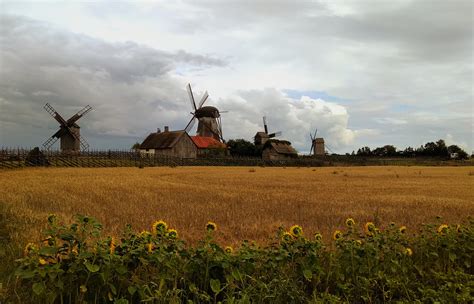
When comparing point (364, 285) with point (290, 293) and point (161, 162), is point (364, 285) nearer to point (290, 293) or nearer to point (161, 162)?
point (290, 293)

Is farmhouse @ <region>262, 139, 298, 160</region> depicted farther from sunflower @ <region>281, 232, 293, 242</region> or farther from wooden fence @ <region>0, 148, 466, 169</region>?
sunflower @ <region>281, 232, 293, 242</region>

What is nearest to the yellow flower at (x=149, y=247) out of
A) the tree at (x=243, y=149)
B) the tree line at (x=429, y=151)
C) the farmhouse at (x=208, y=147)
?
the farmhouse at (x=208, y=147)

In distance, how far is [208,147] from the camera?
78.6 metres

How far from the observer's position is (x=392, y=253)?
4980 millimetres

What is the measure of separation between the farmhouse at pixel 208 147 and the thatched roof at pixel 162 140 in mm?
6681

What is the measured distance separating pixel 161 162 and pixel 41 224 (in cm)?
5265

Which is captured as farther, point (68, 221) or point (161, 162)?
point (161, 162)

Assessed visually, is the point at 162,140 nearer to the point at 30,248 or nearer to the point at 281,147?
the point at 281,147

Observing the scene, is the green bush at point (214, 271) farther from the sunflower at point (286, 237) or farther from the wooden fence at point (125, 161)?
the wooden fence at point (125, 161)

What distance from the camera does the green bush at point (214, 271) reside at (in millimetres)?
3867

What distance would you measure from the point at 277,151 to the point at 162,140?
24.4 metres

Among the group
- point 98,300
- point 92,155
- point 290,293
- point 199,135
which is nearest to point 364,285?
point 290,293

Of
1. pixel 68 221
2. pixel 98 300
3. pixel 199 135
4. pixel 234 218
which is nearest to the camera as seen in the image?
pixel 98 300

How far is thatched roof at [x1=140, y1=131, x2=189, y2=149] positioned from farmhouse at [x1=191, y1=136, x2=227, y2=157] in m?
6.68
